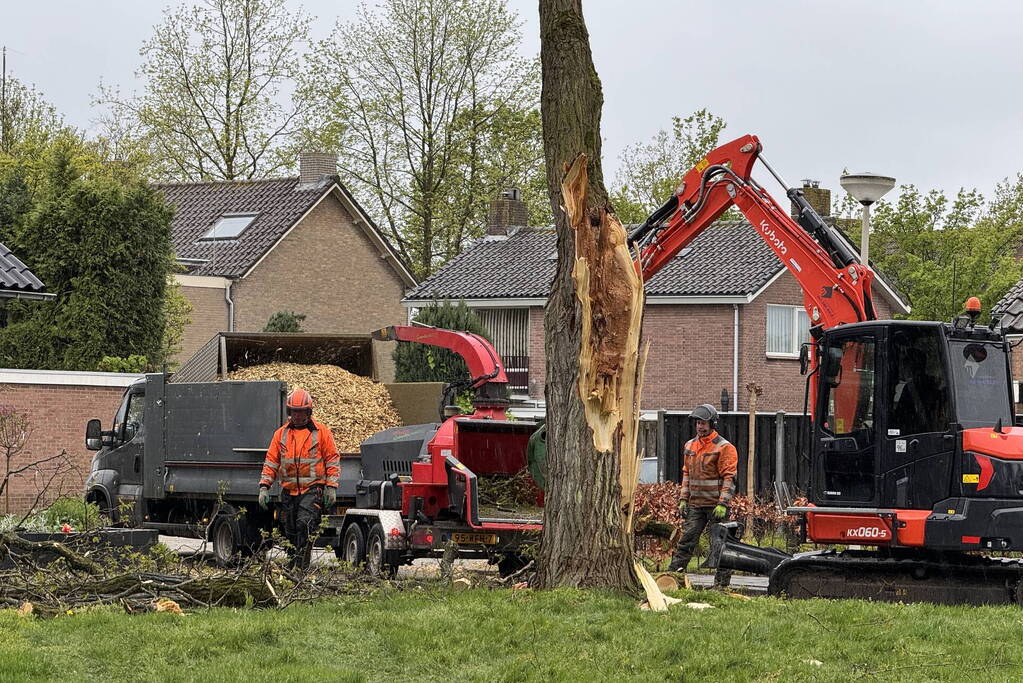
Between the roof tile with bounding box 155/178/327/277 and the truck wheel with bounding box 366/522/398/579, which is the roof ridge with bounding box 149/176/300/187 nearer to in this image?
the roof tile with bounding box 155/178/327/277

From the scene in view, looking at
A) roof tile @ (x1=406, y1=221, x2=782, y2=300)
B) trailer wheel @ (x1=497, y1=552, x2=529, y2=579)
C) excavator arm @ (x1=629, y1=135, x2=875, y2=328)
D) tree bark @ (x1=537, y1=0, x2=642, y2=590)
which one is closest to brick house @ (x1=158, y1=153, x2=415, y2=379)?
roof tile @ (x1=406, y1=221, x2=782, y2=300)

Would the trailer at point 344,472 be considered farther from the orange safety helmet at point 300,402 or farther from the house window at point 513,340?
the house window at point 513,340

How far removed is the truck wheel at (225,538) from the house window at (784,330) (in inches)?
870

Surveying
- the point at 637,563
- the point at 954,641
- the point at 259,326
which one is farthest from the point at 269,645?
the point at 259,326

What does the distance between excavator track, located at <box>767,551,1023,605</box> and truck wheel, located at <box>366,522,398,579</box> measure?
377cm

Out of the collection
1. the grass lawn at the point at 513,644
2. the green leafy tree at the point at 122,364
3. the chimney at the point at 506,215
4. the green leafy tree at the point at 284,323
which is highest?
the chimney at the point at 506,215

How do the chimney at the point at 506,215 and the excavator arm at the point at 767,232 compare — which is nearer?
the excavator arm at the point at 767,232

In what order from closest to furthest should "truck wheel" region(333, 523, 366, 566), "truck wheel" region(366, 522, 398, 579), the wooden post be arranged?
"truck wheel" region(366, 522, 398, 579), "truck wheel" region(333, 523, 366, 566), the wooden post

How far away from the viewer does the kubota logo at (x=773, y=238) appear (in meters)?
16.1

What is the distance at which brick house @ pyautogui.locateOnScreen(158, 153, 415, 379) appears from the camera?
139 feet

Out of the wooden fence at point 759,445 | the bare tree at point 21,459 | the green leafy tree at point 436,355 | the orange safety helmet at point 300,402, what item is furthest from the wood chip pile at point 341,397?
the green leafy tree at point 436,355

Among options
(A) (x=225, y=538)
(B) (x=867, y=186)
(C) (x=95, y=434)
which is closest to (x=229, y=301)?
Result: (C) (x=95, y=434)

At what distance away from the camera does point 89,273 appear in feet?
91.1

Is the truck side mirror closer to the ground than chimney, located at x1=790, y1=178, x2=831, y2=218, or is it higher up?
closer to the ground
